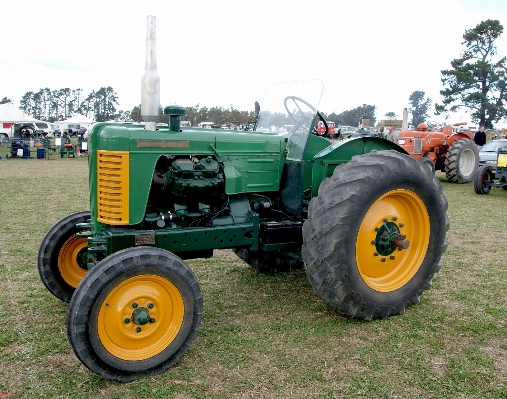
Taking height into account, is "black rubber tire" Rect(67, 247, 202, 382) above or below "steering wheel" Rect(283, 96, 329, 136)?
below

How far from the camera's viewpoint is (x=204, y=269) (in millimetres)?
5113

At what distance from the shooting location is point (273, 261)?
4.90 metres

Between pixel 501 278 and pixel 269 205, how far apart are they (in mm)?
2655

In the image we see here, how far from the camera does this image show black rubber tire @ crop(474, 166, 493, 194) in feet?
36.0

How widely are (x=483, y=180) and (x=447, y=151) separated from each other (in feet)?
8.74

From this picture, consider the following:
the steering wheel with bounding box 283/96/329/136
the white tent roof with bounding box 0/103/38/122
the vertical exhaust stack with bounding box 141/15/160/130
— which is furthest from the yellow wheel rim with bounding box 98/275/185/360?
the white tent roof with bounding box 0/103/38/122

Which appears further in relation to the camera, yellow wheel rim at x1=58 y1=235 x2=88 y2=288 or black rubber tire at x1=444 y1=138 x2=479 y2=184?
black rubber tire at x1=444 y1=138 x2=479 y2=184

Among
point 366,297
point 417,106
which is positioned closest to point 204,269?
point 366,297

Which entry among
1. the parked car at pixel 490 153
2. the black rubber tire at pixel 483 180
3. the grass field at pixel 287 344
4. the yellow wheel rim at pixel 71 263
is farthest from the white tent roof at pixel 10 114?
the yellow wheel rim at pixel 71 263

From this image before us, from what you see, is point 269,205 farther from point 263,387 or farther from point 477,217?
point 477,217

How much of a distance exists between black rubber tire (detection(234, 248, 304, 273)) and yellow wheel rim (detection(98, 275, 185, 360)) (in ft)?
5.34

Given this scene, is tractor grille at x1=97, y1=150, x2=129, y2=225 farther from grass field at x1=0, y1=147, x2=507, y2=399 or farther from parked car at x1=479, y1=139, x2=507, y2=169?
parked car at x1=479, y1=139, x2=507, y2=169

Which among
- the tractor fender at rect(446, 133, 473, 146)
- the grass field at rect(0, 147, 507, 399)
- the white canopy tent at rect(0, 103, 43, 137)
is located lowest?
the grass field at rect(0, 147, 507, 399)

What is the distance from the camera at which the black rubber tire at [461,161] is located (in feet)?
42.7
